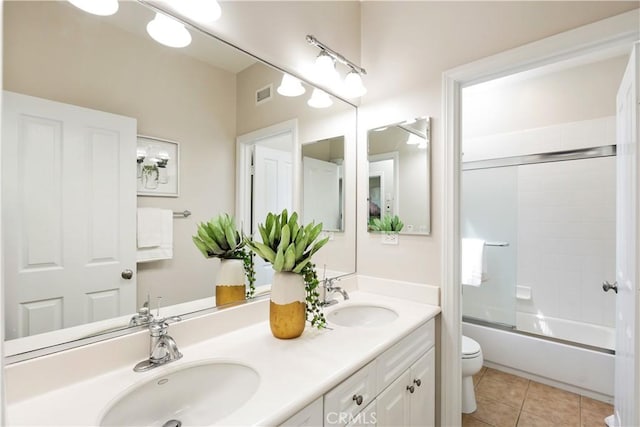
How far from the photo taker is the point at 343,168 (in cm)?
194

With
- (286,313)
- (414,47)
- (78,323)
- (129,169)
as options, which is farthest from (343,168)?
(78,323)

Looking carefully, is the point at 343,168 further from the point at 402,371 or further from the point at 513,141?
the point at 513,141

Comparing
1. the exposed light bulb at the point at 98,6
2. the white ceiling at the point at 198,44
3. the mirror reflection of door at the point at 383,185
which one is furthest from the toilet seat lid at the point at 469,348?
the exposed light bulb at the point at 98,6

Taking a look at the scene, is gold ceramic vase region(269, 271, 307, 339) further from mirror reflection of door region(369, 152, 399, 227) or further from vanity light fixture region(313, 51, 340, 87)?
vanity light fixture region(313, 51, 340, 87)

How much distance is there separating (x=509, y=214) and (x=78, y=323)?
323cm

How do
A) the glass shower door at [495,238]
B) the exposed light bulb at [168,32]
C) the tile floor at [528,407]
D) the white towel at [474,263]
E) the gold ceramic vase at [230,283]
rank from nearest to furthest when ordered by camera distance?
the exposed light bulb at [168,32]
the gold ceramic vase at [230,283]
the tile floor at [528,407]
the white towel at [474,263]
the glass shower door at [495,238]

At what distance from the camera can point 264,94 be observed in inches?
57.1

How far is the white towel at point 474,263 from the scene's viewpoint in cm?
271

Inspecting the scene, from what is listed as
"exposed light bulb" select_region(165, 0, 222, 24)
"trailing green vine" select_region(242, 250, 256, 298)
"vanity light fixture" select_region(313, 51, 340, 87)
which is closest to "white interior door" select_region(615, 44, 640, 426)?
"vanity light fixture" select_region(313, 51, 340, 87)

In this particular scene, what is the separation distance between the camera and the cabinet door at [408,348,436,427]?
4.43 feet

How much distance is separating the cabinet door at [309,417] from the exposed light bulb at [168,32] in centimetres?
126

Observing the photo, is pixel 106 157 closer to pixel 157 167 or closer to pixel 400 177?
pixel 157 167

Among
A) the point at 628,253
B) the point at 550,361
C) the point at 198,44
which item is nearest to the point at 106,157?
the point at 198,44

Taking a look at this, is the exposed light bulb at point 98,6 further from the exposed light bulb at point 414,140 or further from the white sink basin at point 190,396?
the exposed light bulb at point 414,140
